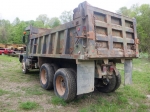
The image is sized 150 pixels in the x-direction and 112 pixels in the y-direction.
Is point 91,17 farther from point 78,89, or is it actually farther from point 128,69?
point 128,69

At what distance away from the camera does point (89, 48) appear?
3.64 meters

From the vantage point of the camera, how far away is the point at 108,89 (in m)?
5.51

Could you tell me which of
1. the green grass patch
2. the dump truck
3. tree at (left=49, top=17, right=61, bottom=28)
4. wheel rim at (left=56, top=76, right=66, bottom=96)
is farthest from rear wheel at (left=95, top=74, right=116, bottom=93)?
tree at (left=49, top=17, right=61, bottom=28)

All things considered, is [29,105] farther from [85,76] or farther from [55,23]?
[55,23]

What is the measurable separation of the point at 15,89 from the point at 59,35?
2785 millimetres

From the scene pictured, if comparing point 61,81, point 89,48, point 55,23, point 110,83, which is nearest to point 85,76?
point 89,48

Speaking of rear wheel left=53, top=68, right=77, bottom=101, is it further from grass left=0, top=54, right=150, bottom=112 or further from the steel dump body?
the steel dump body

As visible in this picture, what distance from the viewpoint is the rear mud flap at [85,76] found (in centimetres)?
393

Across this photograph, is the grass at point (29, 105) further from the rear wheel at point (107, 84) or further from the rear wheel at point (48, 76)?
the rear wheel at point (107, 84)

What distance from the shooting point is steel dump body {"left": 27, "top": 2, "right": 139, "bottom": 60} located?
3.72 m

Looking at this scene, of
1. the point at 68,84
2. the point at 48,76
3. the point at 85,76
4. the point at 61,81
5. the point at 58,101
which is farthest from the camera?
the point at 48,76

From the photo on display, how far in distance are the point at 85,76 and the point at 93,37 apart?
3.52 ft

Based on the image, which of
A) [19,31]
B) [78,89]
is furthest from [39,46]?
[19,31]

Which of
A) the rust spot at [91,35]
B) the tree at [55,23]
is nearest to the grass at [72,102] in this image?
the rust spot at [91,35]
